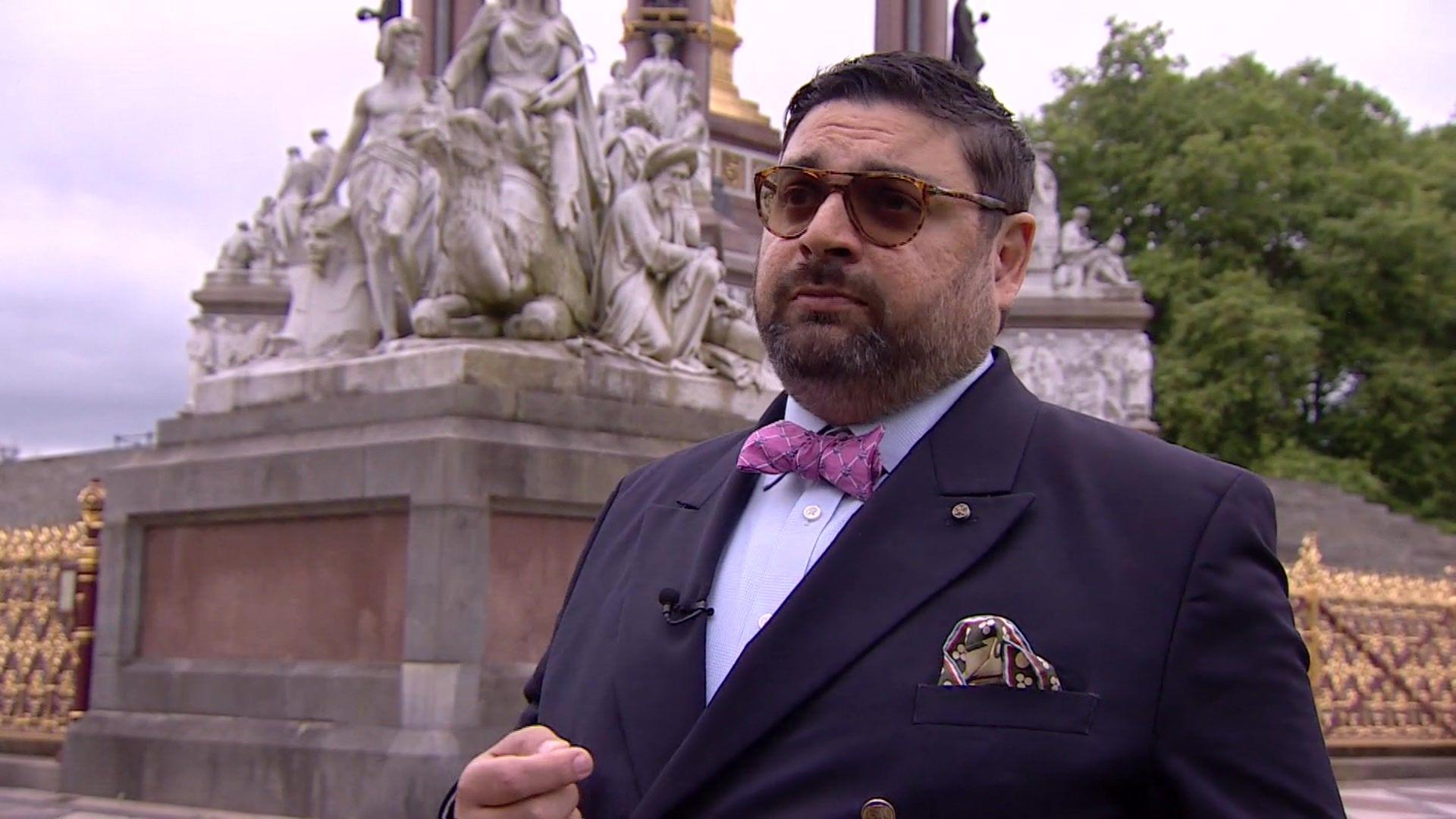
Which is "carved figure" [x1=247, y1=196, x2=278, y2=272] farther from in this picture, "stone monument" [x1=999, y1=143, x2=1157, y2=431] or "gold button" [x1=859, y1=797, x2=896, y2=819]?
"gold button" [x1=859, y1=797, x2=896, y2=819]

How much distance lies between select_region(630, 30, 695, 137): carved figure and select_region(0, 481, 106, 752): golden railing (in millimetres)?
10129

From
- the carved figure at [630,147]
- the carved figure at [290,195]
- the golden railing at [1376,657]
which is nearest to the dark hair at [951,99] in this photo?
the carved figure at [630,147]

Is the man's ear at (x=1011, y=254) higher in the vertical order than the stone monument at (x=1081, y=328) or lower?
lower

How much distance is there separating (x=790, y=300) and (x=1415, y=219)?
38269 mm

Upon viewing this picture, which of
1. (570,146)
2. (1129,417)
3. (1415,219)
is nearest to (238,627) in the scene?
(570,146)

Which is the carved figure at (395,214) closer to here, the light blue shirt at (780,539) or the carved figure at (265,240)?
the light blue shirt at (780,539)

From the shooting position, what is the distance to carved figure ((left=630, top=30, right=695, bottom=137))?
65.1 feet

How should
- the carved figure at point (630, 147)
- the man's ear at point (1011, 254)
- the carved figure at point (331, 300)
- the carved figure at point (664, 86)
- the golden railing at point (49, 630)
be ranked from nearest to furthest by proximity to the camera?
1. the man's ear at point (1011, 254)
2. the carved figure at point (331, 300)
3. the golden railing at point (49, 630)
4. the carved figure at point (630, 147)
5. the carved figure at point (664, 86)

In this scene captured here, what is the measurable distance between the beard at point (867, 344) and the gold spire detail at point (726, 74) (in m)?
26.0

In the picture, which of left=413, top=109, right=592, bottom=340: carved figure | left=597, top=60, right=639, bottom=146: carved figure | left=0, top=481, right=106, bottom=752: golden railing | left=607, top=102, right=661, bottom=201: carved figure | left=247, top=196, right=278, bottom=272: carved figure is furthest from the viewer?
left=247, top=196, right=278, bottom=272: carved figure

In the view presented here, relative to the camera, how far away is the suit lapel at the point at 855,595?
6.52 feet

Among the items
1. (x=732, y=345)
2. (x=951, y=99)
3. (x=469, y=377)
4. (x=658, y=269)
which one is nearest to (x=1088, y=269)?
(x=732, y=345)

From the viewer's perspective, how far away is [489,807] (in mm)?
2051

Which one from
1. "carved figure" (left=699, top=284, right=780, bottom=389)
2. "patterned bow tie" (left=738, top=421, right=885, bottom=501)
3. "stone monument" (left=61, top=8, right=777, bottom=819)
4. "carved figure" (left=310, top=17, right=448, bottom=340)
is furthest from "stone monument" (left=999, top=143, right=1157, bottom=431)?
"patterned bow tie" (left=738, top=421, right=885, bottom=501)
